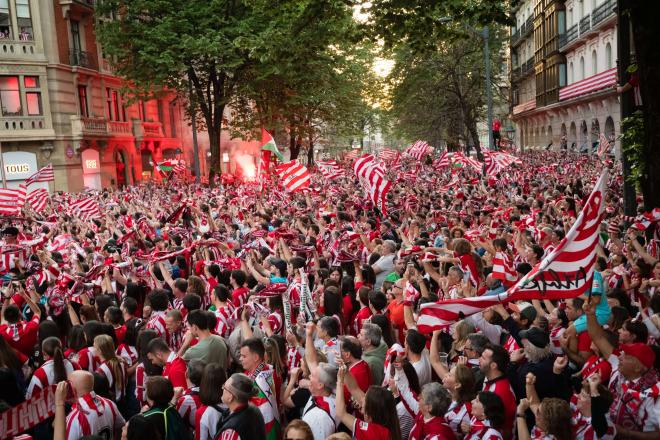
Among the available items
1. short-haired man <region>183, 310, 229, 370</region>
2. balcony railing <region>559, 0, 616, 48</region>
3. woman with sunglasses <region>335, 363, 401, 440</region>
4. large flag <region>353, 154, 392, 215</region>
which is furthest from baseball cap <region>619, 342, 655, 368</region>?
balcony railing <region>559, 0, 616, 48</region>

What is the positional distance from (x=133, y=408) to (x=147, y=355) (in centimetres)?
55

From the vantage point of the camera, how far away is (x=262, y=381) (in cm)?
A: 565

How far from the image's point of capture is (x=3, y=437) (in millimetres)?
4656

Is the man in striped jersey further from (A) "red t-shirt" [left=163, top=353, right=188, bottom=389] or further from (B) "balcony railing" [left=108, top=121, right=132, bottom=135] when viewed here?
(B) "balcony railing" [left=108, top=121, right=132, bottom=135]

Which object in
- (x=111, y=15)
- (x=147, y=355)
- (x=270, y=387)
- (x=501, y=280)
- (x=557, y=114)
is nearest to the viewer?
(x=270, y=387)

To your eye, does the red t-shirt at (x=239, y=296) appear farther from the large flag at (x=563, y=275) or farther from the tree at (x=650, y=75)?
the tree at (x=650, y=75)

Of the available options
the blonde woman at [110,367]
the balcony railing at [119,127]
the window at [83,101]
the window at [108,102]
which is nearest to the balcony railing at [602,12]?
the balcony railing at [119,127]

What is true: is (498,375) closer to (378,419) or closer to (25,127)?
(378,419)

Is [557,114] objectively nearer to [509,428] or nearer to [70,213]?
[70,213]

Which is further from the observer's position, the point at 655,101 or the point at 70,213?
the point at 70,213

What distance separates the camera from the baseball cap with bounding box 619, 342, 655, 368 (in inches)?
207

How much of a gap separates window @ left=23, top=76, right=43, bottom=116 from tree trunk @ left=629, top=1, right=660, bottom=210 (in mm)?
30620

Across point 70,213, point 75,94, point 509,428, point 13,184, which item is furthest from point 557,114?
point 509,428

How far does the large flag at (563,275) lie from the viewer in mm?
5559
